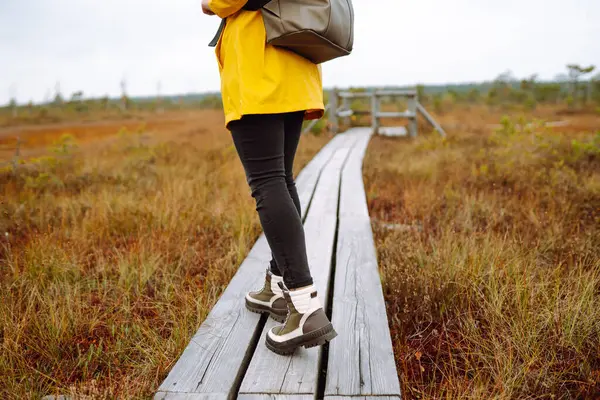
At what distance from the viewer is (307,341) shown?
151 centimetres

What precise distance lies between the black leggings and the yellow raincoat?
0.06 m

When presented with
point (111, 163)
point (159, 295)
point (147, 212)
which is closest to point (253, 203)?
point (147, 212)

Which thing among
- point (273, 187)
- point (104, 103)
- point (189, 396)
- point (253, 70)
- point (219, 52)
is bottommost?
point (189, 396)

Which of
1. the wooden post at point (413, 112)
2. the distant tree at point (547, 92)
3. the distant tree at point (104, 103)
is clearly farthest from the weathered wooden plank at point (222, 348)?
the distant tree at point (104, 103)

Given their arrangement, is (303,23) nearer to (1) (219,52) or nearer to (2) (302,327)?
(1) (219,52)

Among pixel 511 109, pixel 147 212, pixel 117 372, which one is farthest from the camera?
pixel 511 109

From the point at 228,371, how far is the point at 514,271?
5.49 feet

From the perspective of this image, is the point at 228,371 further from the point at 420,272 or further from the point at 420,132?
the point at 420,132

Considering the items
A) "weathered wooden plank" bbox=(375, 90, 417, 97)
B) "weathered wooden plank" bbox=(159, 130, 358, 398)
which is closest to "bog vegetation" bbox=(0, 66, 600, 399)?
"weathered wooden plank" bbox=(159, 130, 358, 398)

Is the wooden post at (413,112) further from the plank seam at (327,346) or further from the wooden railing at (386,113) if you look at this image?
the plank seam at (327,346)

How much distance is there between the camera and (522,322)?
1.88 metres

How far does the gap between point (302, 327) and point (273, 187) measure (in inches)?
21.0

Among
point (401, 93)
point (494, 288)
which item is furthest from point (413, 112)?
point (494, 288)

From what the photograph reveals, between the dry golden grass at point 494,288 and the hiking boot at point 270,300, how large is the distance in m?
0.57
